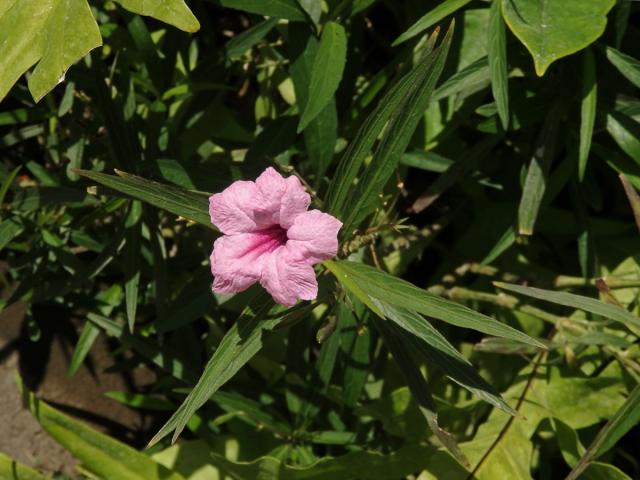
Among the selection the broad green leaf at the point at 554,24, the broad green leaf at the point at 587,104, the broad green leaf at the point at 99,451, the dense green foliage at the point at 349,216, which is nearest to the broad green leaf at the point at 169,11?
the dense green foliage at the point at 349,216

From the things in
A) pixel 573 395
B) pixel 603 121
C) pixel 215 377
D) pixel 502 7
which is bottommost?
pixel 573 395

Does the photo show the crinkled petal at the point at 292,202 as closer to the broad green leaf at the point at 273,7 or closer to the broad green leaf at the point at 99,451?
the broad green leaf at the point at 273,7

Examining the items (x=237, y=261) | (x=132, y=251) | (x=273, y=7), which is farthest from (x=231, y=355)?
(x=273, y=7)

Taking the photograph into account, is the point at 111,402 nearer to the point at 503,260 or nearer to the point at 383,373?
the point at 383,373

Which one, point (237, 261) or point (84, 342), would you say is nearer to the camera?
point (237, 261)

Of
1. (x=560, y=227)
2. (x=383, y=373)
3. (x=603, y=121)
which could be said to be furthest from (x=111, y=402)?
(x=603, y=121)

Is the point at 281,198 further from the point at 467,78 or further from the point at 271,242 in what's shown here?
the point at 467,78
